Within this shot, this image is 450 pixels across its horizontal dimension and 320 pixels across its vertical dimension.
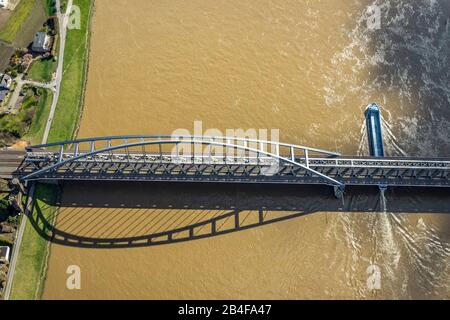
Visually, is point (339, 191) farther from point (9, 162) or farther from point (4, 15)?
point (4, 15)

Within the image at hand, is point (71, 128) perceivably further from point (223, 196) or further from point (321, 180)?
point (321, 180)

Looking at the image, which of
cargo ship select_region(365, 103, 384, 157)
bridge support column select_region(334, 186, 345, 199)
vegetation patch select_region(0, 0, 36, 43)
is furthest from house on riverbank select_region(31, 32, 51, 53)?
cargo ship select_region(365, 103, 384, 157)

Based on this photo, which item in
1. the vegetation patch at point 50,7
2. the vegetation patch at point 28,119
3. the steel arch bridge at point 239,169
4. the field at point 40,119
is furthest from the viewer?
the vegetation patch at point 50,7

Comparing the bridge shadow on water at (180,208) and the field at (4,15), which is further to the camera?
the field at (4,15)

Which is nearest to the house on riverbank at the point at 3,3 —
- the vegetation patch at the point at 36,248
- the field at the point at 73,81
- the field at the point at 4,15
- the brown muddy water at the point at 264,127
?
the field at the point at 4,15

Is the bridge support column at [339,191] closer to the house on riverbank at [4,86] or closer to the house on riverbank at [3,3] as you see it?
the house on riverbank at [4,86]

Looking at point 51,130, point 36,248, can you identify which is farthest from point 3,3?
point 36,248

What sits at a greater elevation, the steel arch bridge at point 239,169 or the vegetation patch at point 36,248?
the steel arch bridge at point 239,169

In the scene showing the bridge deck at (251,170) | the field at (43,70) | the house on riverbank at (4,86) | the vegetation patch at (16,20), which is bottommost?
the bridge deck at (251,170)
